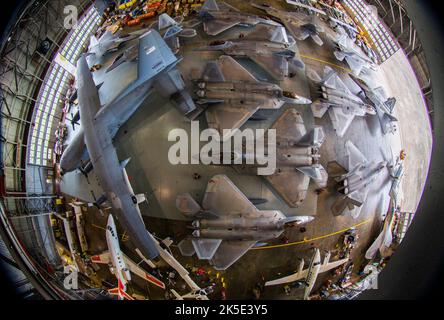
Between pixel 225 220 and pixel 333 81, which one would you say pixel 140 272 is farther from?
pixel 333 81

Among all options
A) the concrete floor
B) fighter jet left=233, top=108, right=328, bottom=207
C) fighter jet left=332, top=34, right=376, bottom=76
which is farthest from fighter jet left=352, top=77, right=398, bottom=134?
fighter jet left=233, top=108, right=328, bottom=207

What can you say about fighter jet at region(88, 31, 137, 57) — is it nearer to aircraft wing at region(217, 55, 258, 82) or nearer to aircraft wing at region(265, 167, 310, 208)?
aircraft wing at region(217, 55, 258, 82)

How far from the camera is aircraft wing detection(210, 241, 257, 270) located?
12.4ft

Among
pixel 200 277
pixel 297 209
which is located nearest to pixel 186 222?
pixel 200 277

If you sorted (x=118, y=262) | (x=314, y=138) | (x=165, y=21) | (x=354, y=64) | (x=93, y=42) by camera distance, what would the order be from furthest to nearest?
1. (x=93, y=42)
2. (x=354, y=64)
3. (x=165, y=21)
4. (x=118, y=262)
5. (x=314, y=138)

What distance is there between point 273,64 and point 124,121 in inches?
86.4

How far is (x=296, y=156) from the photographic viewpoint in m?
3.76

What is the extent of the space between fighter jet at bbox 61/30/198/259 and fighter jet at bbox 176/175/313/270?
2.10 feet

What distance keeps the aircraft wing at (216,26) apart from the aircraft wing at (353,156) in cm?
237

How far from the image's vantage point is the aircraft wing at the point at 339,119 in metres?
4.02

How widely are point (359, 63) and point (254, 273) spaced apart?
364 cm

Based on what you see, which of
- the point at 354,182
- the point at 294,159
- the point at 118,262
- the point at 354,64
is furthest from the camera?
the point at 354,64

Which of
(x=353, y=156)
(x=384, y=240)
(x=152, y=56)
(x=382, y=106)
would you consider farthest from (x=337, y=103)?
(x=152, y=56)

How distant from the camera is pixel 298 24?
4414 mm
